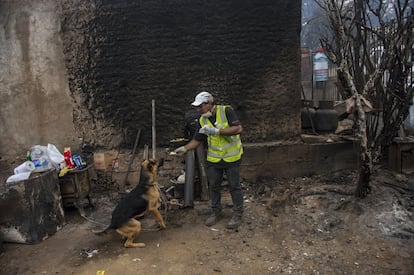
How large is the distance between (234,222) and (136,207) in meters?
1.37

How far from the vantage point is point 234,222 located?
5059mm

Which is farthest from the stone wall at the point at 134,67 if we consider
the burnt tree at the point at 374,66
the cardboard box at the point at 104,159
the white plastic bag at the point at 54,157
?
the burnt tree at the point at 374,66

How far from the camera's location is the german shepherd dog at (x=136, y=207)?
14.9ft

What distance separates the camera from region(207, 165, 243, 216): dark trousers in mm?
4992

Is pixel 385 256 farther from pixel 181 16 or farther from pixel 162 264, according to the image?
pixel 181 16

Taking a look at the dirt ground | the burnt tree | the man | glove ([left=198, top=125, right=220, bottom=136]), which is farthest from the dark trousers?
the burnt tree

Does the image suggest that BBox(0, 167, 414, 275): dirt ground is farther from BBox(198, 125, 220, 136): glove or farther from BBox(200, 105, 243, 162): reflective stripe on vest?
BBox(198, 125, 220, 136): glove

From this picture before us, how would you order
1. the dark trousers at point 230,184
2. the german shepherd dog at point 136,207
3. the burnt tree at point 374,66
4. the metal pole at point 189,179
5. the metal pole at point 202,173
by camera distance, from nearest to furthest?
the german shepherd dog at point 136,207, the dark trousers at point 230,184, the burnt tree at point 374,66, the metal pole at point 189,179, the metal pole at point 202,173

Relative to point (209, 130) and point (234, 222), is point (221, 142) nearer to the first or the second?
point (209, 130)

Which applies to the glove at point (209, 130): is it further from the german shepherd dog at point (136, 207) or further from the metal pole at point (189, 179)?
the metal pole at point (189, 179)

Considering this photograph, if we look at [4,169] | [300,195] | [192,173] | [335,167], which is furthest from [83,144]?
[335,167]

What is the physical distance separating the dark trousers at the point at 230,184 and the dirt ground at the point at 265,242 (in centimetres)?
30

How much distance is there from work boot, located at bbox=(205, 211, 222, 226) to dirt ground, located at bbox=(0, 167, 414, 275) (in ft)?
0.37

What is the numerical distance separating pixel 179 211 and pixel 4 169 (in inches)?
133
